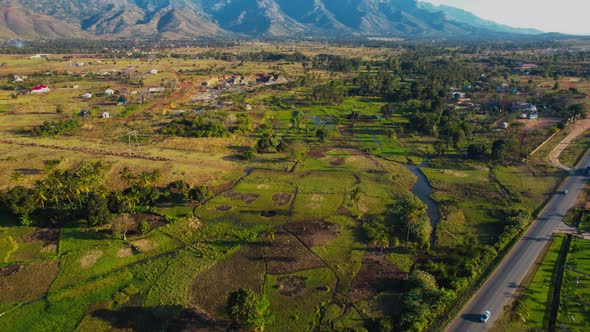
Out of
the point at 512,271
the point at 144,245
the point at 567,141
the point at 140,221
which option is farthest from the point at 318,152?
the point at 567,141

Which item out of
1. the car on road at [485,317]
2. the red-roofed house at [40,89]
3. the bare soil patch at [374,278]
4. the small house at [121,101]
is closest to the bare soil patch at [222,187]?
the bare soil patch at [374,278]

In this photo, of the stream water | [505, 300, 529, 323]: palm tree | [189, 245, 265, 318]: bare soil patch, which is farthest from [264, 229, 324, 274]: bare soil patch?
[505, 300, 529, 323]: palm tree

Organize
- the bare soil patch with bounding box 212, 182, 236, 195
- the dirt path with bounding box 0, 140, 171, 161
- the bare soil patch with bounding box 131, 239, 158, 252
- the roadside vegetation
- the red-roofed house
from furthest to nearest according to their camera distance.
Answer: the red-roofed house
the dirt path with bounding box 0, 140, 171, 161
the bare soil patch with bounding box 212, 182, 236, 195
the bare soil patch with bounding box 131, 239, 158, 252
the roadside vegetation

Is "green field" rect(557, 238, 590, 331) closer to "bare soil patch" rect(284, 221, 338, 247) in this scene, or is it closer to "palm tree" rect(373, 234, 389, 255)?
"palm tree" rect(373, 234, 389, 255)

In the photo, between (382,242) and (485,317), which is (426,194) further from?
(485,317)

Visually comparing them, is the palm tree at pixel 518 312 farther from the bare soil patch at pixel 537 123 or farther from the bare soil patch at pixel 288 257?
the bare soil patch at pixel 537 123

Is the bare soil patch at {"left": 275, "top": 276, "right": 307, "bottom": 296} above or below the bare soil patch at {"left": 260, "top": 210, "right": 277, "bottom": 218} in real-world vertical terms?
below

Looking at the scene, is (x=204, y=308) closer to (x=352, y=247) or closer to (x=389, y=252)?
(x=352, y=247)
